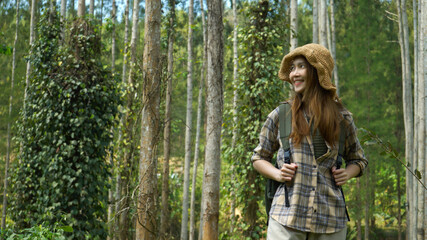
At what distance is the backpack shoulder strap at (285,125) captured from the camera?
2.02 meters

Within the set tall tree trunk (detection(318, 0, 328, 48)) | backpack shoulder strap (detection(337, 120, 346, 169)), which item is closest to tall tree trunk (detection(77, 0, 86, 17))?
tall tree trunk (detection(318, 0, 328, 48))

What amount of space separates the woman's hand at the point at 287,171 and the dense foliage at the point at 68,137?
4077 millimetres

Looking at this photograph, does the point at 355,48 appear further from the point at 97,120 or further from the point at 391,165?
the point at 97,120

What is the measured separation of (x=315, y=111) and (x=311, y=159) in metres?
0.21

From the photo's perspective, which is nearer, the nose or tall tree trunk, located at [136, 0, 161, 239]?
the nose

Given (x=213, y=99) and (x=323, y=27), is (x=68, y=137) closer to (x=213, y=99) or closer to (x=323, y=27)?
(x=213, y=99)

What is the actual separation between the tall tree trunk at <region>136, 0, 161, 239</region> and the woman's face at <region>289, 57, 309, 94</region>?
3.08 metres

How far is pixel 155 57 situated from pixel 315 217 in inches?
135

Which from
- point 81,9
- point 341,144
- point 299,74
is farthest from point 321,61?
point 81,9

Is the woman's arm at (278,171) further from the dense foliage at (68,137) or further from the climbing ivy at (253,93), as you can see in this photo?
the climbing ivy at (253,93)

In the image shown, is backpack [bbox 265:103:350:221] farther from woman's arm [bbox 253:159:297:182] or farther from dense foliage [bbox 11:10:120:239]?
dense foliage [bbox 11:10:120:239]

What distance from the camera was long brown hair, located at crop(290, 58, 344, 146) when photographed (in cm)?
199

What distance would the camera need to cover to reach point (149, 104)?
199 inches

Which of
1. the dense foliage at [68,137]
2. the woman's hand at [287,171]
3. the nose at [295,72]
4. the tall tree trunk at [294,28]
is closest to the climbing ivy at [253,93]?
the tall tree trunk at [294,28]
